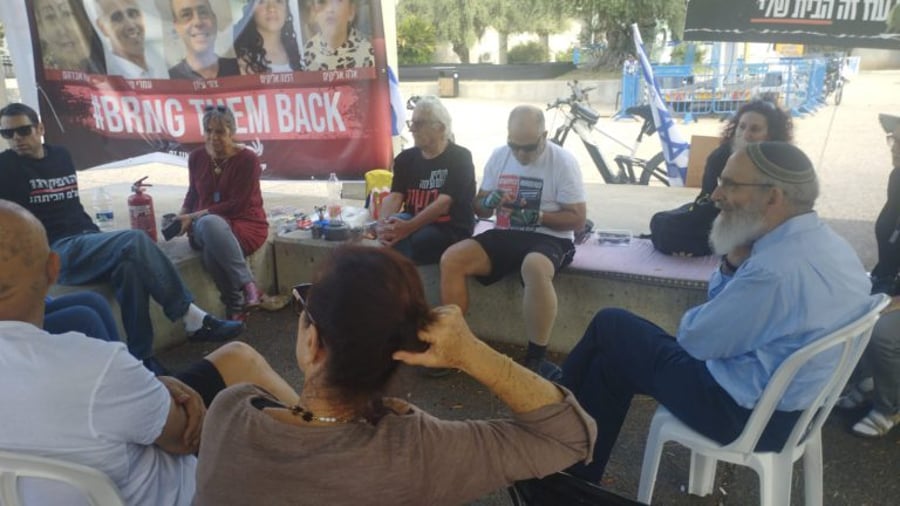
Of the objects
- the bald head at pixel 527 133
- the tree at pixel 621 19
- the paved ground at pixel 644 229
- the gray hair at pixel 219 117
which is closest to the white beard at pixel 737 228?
the paved ground at pixel 644 229

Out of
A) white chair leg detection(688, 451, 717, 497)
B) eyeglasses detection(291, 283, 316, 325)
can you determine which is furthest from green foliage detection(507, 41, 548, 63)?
eyeglasses detection(291, 283, 316, 325)

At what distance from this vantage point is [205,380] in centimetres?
196

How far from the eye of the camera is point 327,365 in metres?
1.10

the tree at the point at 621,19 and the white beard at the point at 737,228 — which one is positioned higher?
the tree at the point at 621,19

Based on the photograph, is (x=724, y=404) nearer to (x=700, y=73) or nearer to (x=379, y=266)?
(x=379, y=266)

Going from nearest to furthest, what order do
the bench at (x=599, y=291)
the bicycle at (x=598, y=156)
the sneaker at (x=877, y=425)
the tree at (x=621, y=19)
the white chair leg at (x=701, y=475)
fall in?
the white chair leg at (x=701, y=475) → the sneaker at (x=877, y=425) → the bench at (x=599, y=291) → the bicycle at (x=598, y=156) → the tree at (x=621, y=19)

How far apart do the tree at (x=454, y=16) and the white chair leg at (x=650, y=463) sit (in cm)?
2183

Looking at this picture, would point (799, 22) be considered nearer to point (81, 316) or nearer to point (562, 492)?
point (562, 492)

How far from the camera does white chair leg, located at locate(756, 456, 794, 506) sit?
1853mm

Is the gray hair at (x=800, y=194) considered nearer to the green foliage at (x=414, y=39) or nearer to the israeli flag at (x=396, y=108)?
the israeli flag at (x=396, y=108)

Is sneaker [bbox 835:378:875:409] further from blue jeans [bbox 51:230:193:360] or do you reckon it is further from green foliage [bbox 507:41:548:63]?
green foliage [bbox 507:41:548:63]

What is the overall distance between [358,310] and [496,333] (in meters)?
2.68

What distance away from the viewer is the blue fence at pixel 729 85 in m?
12.2

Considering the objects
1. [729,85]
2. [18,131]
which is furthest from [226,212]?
[729,85]
